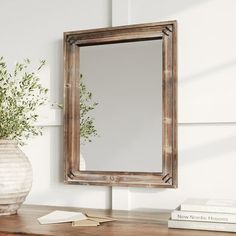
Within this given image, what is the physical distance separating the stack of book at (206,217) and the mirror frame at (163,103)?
0.37 meters

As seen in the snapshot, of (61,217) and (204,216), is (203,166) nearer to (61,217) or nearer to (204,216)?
(204,216)

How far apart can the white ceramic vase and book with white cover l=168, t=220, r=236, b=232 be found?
0.83m

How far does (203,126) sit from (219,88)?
8.3 inches

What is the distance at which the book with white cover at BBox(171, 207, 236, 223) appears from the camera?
1.77 meters

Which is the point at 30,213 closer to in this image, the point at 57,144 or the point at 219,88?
the point at 57,144

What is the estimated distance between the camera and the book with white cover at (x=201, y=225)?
69.1 inches

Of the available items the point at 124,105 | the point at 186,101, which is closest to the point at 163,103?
the point at 186,101

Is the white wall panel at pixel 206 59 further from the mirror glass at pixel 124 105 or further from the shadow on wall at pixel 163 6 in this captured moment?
the mirror glass at pixel 124 105

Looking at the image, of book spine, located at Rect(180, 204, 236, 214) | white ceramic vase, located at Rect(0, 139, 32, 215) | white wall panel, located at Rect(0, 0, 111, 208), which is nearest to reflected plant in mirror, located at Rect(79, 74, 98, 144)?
white wall panel, located at Rect(0, 0, 111, 208)

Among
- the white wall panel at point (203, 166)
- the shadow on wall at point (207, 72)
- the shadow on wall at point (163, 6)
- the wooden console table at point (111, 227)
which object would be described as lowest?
the wooden console table at point (111, 227)

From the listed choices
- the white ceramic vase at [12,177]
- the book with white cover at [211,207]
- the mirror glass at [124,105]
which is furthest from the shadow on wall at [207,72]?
the white ceramic vase at [12,177]

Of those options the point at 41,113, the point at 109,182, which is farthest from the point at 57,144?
the point at 109,182

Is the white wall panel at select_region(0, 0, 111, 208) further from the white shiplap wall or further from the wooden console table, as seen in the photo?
the wooden console table

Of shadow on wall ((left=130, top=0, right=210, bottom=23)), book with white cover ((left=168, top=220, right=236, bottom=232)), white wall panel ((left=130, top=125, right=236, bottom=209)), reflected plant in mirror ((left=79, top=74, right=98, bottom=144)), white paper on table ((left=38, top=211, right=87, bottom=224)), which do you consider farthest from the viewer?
reflected plant in mirror ((left=79, top=74, right=98, bottom=144))
